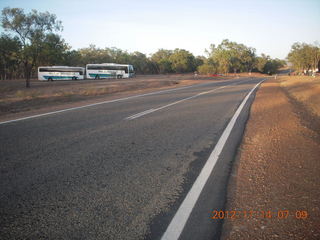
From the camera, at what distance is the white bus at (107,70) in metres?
53.3

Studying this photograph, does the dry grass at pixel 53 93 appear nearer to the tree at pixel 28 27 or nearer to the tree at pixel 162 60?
the tree at pixel 28 27

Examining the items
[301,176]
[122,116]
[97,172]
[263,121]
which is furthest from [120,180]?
[263,121]

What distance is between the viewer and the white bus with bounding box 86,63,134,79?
5331cm

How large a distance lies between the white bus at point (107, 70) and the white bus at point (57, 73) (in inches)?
182

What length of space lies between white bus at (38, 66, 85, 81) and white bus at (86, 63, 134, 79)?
4.62m

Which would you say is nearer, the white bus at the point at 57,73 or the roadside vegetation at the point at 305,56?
the white bus at the point at 57,73

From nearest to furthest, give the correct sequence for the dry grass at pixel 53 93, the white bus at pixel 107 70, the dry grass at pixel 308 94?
the dry grass at pixel 308 94 < the dry grass at pixel 53 93 < the white bus at pixel 107 70

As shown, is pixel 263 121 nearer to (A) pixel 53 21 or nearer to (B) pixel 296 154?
(B) pixel 296 154

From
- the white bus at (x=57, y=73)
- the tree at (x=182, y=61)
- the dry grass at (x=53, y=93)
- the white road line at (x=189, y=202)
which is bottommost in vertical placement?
the white road line at (x=189, y=202)

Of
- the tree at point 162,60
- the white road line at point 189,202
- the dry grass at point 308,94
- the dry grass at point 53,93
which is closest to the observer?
the white road line at point 189,202

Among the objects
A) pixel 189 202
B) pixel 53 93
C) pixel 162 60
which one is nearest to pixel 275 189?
pixel 189 202

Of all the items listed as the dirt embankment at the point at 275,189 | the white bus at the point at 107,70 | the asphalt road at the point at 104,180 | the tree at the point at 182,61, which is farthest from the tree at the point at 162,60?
the dirt embankment at the point at 275,189

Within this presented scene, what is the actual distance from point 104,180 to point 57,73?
51.1 metres

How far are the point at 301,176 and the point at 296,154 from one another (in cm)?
105
